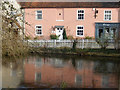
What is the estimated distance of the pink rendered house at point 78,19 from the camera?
24969 millimetres

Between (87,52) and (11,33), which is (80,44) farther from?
(11,33)

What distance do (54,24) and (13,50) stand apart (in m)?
20.5

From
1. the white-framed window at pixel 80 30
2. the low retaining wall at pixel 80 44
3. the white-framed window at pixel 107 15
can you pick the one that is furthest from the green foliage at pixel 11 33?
the white-framed window at pixel 107 15

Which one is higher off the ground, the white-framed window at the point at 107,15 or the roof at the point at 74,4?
the roof at the point at 74,4

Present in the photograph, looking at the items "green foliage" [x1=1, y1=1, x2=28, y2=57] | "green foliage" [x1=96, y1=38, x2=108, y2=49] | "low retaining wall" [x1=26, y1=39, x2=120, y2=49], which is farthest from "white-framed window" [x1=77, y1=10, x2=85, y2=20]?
"green foliage" [x1=1, y1=1, x2=28, y2=57]

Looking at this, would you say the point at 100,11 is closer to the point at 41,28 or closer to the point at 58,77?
the point at 41,28

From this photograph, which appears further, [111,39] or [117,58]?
[111,39]

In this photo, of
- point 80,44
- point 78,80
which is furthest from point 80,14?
point 78,80

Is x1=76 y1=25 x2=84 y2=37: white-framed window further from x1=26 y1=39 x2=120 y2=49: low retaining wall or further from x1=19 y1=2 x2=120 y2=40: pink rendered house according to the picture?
x1=26 y1=39 x2=120 y2=49: low retaining wall

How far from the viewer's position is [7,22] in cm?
471

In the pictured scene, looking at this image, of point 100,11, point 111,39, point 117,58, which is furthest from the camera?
point 100,11

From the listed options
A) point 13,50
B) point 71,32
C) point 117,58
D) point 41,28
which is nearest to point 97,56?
point 117,58

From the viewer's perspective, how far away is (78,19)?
2512 cm

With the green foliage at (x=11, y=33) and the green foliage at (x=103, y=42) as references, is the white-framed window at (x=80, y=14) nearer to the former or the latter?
the green foliage at (x=103, y=42)
